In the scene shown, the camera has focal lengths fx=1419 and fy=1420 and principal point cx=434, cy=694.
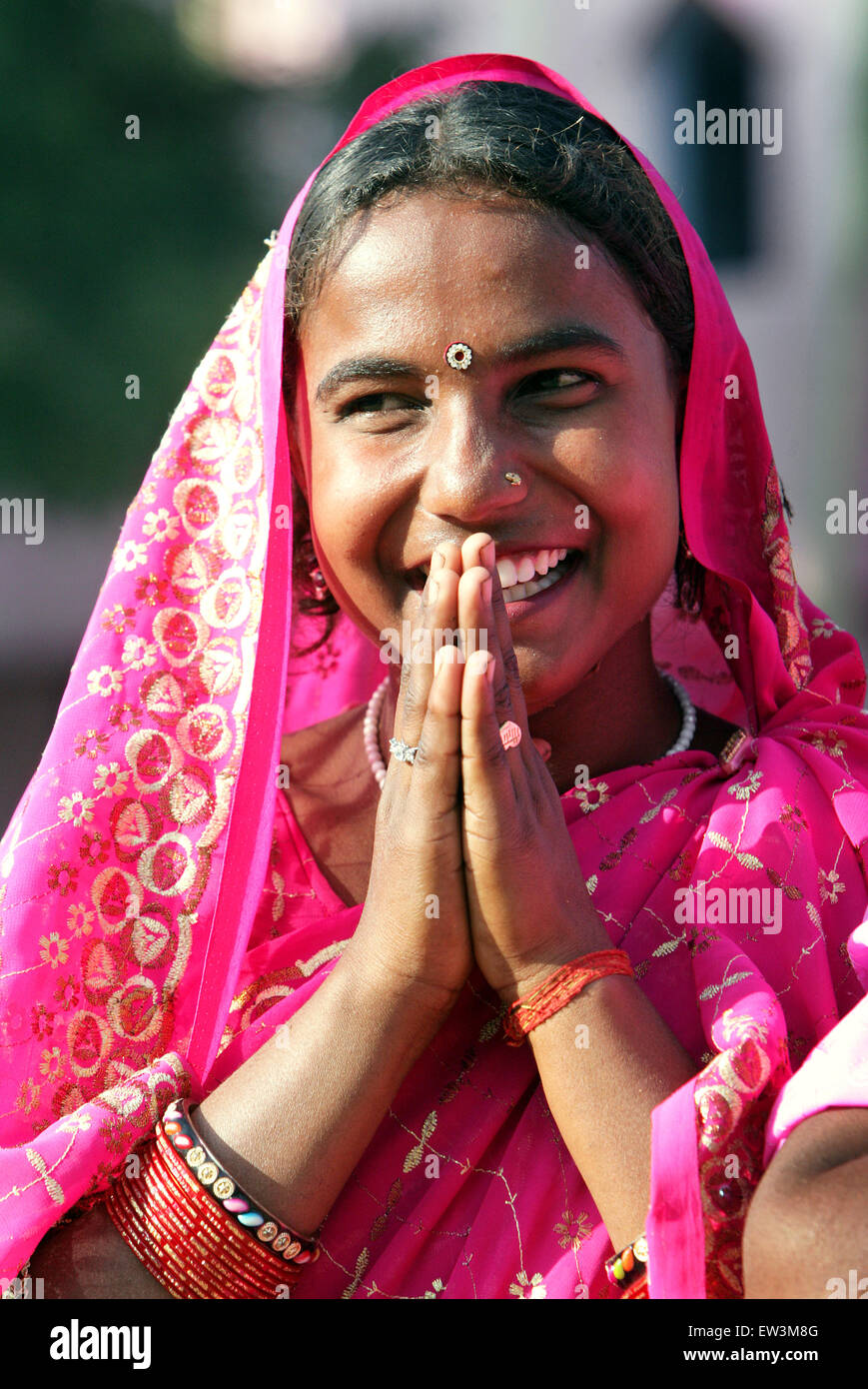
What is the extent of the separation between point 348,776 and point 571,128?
3.75 ft

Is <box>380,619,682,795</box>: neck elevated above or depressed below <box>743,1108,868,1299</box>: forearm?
above

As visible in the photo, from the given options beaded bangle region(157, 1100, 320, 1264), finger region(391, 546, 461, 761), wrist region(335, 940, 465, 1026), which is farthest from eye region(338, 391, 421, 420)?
beaded bangle region(157, 1100, 320, 1264)

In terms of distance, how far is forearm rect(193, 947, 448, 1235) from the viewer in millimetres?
1755

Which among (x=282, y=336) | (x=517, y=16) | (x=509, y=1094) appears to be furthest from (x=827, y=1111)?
(x=517, y=16)

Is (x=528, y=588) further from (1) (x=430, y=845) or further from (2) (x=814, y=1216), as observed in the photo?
(2) (x=814, y=1216)

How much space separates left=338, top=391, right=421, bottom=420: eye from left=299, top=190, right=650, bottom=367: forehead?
0.25 ft

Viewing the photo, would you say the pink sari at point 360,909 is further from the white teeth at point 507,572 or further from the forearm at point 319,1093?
the white teeth at point 507,572

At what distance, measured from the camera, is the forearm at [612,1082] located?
1669 mm

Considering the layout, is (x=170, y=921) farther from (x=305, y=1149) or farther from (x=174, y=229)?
(x=174, y=229)

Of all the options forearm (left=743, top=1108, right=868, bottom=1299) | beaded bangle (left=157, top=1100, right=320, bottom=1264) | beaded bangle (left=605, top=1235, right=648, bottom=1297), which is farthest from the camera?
beaded bangle (left=157, top=1100, right=320, bottom=1264)

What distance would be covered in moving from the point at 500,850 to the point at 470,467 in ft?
1.76

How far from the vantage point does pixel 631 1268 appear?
1610 millimetres

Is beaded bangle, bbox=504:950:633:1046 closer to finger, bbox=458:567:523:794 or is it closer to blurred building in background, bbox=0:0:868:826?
finger, bbox=458:567:523:794

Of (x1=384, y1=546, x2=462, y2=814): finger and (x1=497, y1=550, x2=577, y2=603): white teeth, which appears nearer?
(x1=384, y1=546, x2=462, y2=814): finger
